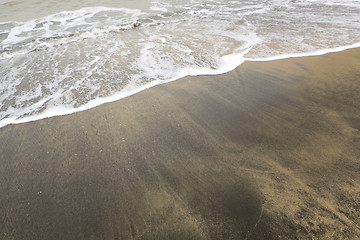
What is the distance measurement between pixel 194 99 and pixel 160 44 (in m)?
3.10

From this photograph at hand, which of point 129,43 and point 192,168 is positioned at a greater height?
point 129,43

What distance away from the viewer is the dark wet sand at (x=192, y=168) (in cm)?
167

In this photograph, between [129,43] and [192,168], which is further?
[129,43]

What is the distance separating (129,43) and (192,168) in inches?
189

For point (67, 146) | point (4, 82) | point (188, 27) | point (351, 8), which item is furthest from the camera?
point (351, 8)

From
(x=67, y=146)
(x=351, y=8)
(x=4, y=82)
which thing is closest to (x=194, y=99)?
(x=67, y=146)

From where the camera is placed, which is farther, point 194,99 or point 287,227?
point 194,99

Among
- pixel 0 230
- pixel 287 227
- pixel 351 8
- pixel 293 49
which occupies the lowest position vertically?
pixel 0 230

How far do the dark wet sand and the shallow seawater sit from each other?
0.76 meters

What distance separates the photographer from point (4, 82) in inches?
152

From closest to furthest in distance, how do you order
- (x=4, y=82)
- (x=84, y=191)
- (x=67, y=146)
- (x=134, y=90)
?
(x=84, y=191) → (x=67, y=146) → (x=134, y=90) → (x=4, y=82)

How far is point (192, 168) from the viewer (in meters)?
2.12

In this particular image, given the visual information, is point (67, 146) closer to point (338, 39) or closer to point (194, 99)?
point (194, 99)

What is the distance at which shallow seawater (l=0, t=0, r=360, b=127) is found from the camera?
11.5 ft
